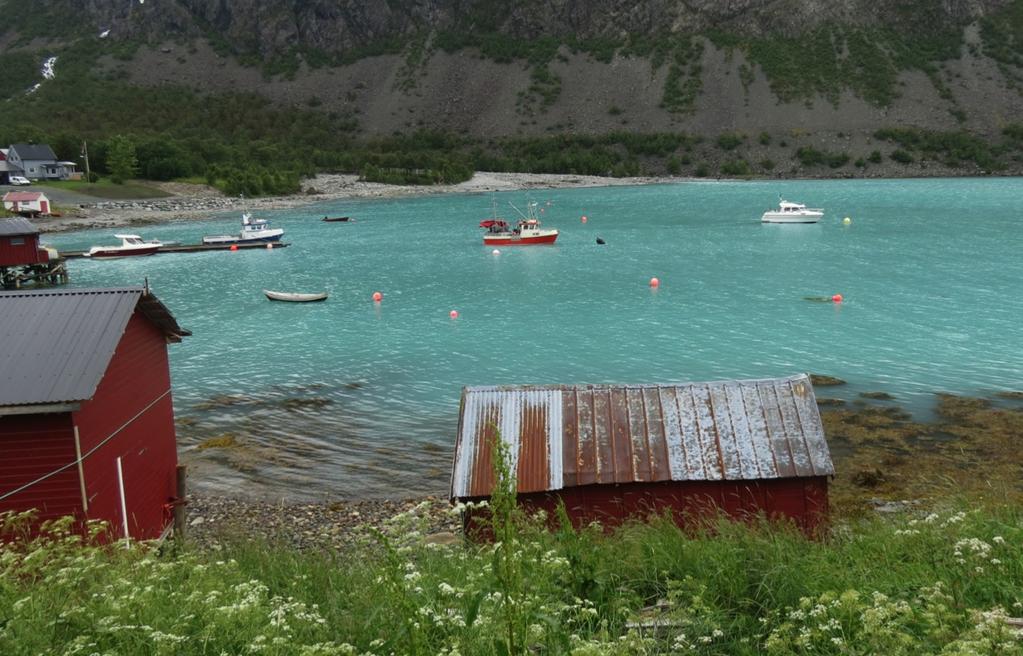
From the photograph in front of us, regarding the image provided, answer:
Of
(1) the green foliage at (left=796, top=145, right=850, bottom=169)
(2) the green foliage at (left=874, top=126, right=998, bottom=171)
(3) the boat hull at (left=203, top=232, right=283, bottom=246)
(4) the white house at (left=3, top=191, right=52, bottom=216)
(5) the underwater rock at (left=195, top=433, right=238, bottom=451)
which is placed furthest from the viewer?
(1) the green foliage at (left=796, top=145, right=850, bottom=169)

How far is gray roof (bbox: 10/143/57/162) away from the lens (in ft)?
347

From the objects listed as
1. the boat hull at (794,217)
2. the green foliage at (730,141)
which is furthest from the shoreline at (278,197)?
the boat hull at (794,217)

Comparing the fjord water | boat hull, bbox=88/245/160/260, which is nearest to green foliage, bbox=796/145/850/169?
the fjord water

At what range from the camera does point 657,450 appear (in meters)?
11.4

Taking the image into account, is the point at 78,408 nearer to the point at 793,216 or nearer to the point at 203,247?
the point at 203,247

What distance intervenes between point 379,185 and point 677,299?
98.8m

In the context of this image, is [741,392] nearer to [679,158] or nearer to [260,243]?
[260,243]

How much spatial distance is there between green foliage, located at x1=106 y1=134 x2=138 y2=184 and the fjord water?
100ft

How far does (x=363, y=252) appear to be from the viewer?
65.4m

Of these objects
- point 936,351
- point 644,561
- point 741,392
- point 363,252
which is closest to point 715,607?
point 644,561

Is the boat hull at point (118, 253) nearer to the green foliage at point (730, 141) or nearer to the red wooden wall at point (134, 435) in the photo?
the red wooden wall at point (134, 435)

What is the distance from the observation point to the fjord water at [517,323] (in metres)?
22.8

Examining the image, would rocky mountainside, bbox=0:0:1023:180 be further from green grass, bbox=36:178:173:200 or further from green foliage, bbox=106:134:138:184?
green grass, bbox=36:178:173:200

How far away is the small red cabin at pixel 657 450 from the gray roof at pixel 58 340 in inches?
200
